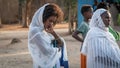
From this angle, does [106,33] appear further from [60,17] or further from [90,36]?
[60,17]

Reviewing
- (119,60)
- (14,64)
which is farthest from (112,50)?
(14,64)

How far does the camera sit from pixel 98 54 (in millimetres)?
4398

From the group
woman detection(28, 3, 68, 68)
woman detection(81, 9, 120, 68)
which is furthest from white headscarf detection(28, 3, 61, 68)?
woman detection(81, 9, 120, 68)

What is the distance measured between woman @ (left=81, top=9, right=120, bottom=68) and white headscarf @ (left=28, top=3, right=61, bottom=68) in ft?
2.32

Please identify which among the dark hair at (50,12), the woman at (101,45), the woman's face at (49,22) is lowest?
the woman at (101,45)

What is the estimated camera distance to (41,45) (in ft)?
12.6

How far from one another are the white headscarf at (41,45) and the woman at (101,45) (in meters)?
0.71

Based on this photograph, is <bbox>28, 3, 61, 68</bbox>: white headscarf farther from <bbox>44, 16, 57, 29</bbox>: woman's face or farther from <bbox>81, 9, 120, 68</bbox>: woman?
<bbox>81, 9, 120, 68</bbox>: woman

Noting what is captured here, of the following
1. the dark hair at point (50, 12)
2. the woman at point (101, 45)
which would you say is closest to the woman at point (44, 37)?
the dark hair at point (50, 12)

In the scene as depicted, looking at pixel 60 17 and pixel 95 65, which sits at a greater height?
pixel 60 17

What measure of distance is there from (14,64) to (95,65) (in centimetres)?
548

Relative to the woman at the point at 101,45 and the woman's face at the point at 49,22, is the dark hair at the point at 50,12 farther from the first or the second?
the woman at the point at 101,45

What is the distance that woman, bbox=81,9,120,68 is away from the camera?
4367 mm

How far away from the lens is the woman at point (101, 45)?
172 inches
